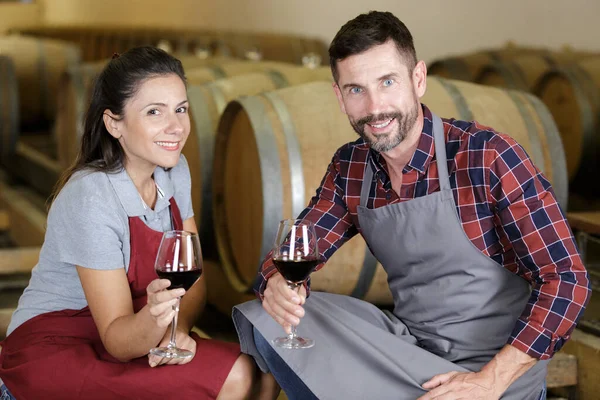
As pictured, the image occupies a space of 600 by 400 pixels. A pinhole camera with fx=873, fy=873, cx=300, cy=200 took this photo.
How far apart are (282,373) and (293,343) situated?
11 cm

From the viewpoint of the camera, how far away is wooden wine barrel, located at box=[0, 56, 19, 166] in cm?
607

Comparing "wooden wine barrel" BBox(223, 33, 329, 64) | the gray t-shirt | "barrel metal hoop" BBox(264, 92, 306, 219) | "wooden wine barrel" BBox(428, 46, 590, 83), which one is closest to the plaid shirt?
the gray t-shirt

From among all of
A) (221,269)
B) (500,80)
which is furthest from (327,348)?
(500,80)

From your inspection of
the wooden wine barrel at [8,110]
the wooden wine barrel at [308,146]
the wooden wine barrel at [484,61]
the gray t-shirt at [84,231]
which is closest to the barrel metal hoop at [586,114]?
the wooden wine barrel at [484,61]

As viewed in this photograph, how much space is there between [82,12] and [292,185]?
13915mm

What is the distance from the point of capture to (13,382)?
→ 6.70 feet

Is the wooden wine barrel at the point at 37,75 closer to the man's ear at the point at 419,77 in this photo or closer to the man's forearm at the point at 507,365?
the man's ear at the point at 419,77

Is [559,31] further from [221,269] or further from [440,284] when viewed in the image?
[440,284]

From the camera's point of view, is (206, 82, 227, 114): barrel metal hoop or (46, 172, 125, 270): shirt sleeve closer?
(46, 172, 125, 270): shirt sleeve

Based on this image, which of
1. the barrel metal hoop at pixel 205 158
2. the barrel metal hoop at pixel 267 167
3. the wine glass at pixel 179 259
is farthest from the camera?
the barrel metal hoop at pixel 205 158

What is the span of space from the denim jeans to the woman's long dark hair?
A: 541 mm

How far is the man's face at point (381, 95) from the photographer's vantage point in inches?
74.5

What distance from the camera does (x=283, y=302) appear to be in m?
1.87

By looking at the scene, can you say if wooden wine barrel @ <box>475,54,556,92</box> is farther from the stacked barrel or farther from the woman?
the woman
